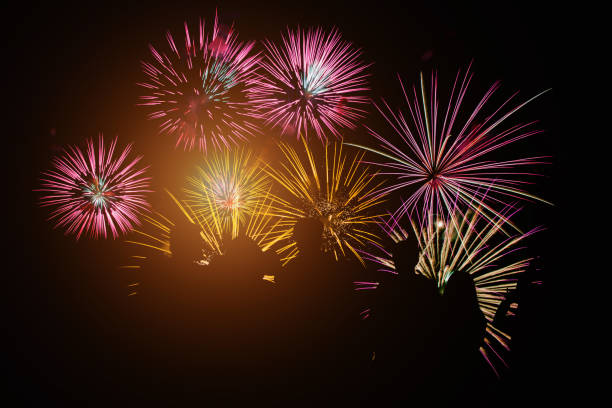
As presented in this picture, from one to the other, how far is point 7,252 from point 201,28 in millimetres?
7958

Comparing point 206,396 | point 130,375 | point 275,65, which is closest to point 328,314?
point 206,396

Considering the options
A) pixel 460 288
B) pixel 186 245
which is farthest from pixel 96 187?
pixel 460 288

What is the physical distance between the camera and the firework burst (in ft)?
23.0

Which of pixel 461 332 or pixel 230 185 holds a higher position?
pixel 230 185

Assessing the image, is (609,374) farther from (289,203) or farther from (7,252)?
(7,252)

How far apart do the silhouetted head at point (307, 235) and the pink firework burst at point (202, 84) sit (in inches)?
189

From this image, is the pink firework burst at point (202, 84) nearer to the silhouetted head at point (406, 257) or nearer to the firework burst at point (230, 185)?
the firework burst at point (230, 185)

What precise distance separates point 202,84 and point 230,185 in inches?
103

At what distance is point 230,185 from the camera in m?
7.11

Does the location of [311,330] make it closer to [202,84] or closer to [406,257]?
[406,257]

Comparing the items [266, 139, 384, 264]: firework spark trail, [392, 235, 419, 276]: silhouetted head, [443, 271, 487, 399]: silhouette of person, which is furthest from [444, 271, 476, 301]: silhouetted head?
[266, 139, 384, 264]: firework spark trail

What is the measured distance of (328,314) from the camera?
2.62m

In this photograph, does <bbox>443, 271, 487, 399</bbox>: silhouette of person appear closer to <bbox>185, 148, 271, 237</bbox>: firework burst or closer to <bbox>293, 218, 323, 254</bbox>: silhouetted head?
<bbox>293, 218, 323, 254</bbox>: silhouetted head

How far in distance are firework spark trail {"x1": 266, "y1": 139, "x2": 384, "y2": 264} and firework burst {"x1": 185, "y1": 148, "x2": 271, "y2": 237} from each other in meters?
0.57
